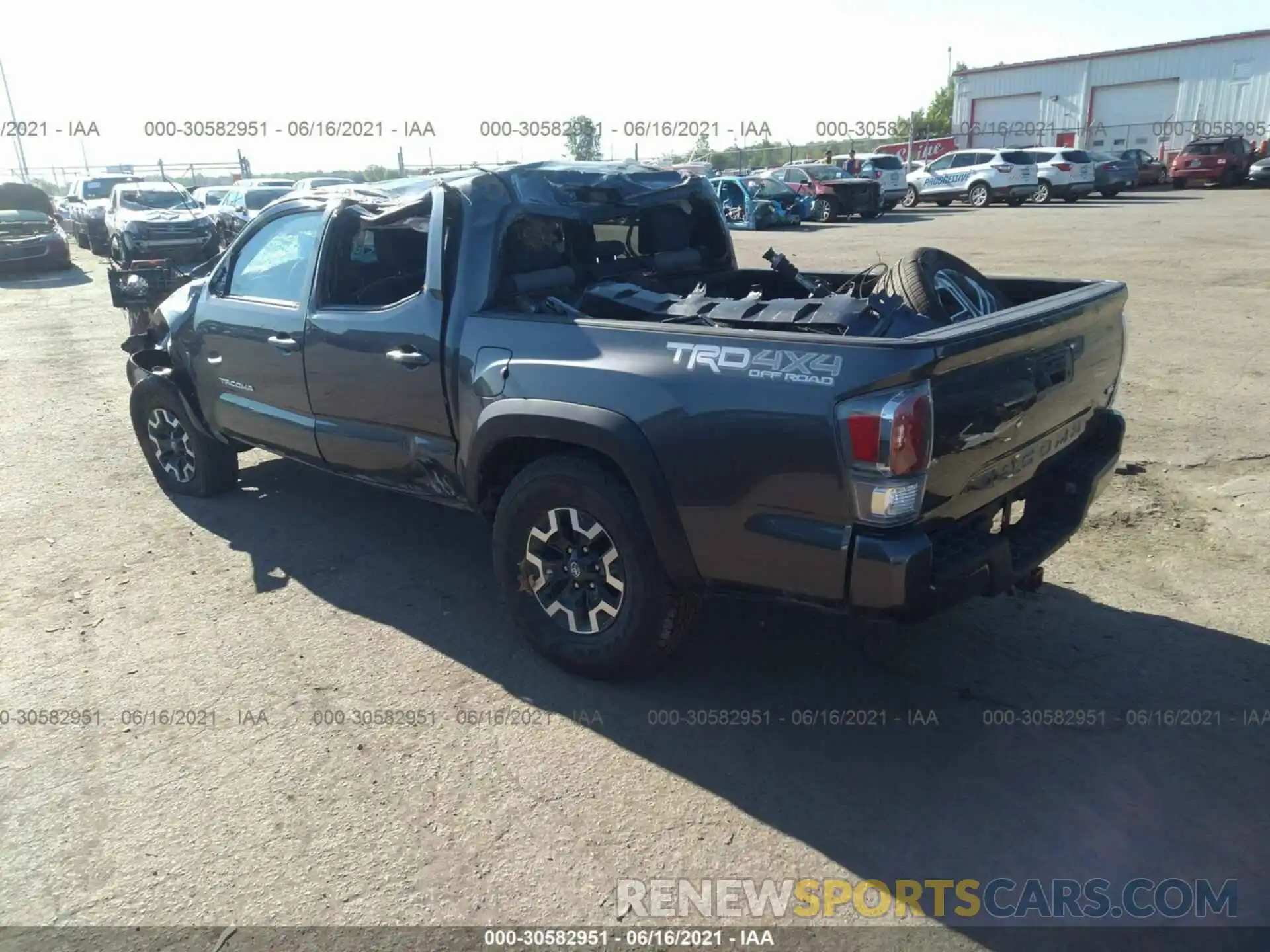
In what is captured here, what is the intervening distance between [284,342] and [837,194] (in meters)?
24.2

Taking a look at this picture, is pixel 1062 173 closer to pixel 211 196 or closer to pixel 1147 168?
pixel 1147 168

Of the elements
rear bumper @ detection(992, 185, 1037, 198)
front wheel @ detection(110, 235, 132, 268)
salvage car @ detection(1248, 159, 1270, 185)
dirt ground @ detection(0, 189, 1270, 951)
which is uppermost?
salvage car @ detection(1248, 159, 1270, 185)

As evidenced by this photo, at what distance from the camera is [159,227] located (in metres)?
18.5

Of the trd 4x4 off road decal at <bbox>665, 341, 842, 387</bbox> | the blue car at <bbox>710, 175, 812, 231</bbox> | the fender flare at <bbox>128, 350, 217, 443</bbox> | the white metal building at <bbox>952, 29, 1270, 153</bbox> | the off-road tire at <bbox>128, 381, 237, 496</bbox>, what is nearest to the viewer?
the trd 4x4 off road decal at <bbox>665, 341, 842, 387</bbox>

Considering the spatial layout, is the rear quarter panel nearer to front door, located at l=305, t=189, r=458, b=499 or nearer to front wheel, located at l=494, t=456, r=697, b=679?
front wheel, located at l=494, t=456, r=697, b=679

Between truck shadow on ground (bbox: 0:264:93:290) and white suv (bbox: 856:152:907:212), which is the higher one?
white suv (bbox: 856:152:907:212)

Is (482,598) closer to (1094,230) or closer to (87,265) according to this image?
(1094,230)

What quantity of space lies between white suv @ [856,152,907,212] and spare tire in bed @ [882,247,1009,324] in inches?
1042

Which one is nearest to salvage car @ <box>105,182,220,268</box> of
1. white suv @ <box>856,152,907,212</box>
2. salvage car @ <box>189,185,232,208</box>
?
salvage car @ <box>189,185,232,208</box>

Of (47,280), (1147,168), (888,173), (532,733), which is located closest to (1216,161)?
(1147,168)

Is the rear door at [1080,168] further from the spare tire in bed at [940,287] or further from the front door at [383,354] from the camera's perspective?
the front door at [383,354]

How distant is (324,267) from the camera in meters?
4.68

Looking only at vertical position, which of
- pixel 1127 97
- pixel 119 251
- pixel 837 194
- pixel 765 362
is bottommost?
pixel 119 251

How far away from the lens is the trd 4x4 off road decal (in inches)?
113
